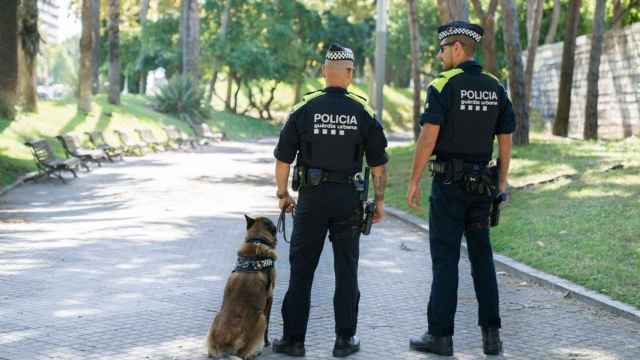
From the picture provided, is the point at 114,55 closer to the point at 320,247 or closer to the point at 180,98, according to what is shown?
the point at 180,98

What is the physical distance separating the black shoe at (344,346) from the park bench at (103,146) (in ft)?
73.3

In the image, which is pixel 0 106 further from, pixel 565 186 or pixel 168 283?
pixel 168 283

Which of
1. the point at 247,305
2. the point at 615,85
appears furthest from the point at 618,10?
the point at 247,305

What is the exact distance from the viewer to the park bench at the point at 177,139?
3759cm

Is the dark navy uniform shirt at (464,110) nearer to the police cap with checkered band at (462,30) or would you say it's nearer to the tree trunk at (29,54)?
the police cap with checkered band at (462,30)

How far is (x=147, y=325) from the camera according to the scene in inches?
299

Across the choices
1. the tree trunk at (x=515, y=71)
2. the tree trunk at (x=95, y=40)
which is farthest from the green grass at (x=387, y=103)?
the tree trunk at (x=515, y=71)

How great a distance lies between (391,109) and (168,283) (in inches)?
2425

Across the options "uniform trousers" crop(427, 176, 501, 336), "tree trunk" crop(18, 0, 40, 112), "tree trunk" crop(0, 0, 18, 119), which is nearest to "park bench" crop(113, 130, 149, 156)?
"tree trunk" crop(18, 0, 40, 112)

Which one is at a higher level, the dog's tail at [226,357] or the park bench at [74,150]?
the park bench at [74,150]

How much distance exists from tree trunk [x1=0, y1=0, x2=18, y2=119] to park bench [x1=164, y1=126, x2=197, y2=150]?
9718mm

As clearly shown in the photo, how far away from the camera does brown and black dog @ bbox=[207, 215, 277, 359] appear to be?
244 inches

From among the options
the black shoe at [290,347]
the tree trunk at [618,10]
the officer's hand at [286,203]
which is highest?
Answer: the tree trunk at [618,10]

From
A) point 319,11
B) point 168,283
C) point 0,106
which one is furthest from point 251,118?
point 168,283
